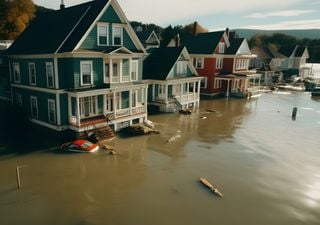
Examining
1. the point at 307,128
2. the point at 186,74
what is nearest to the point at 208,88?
the point at 186,74

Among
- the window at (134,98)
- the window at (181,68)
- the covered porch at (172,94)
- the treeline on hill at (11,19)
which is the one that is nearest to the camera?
the window at (134,98)

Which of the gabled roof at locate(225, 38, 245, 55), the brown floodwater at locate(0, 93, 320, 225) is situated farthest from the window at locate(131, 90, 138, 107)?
the gabled roof at locate(225, 38, 245, 55)

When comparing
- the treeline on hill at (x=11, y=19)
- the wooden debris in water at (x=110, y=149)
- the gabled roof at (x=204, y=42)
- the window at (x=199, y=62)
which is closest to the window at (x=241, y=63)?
the gabled roof at (x=204, y=42)

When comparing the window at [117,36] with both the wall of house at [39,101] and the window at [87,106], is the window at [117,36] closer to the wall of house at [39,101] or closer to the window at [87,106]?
the window at [87,106]

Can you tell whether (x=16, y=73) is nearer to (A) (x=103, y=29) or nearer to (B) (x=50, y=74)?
(B) (x=50, y=74)

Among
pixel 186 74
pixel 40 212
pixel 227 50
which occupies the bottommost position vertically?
pixel 40 212

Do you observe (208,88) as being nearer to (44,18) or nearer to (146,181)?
(44,18)

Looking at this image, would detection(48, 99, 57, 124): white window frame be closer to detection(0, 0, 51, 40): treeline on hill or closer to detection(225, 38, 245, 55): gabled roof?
detection(225, 38, 245, 55): gabled roof

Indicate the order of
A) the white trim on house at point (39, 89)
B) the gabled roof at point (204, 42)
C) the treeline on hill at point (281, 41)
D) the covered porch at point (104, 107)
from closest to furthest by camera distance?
1. the white trim on house at point (39, 89)
2. the covered porch at point (104, 107)
3. the gabled roof at point (204, 42)
4. the treeline on hill at point (281, 41)
